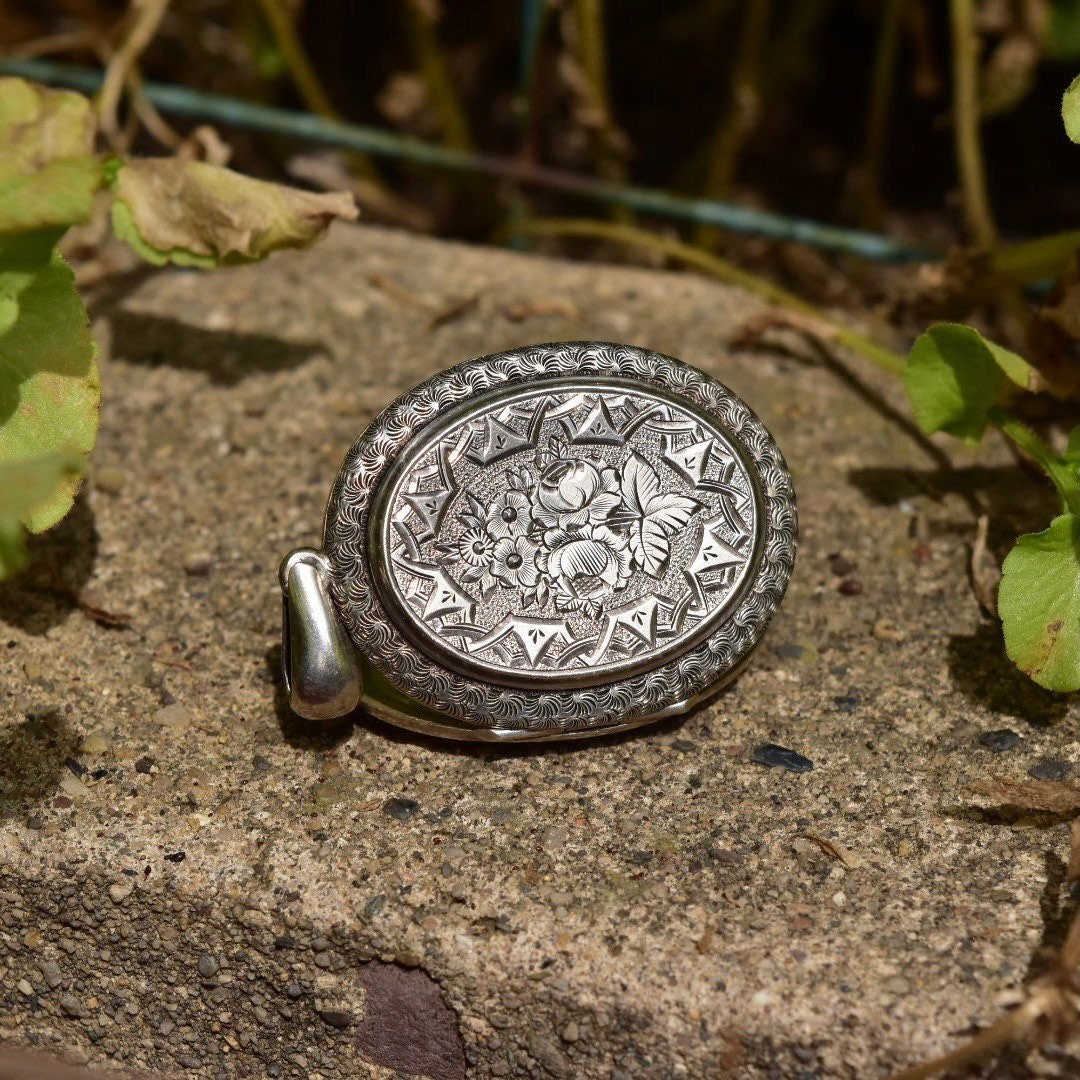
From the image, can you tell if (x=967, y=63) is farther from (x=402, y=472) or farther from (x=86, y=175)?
(x=86, y=175)

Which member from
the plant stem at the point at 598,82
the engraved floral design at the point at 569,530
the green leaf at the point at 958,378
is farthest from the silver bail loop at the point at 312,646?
the plant stem at the point at 598,82

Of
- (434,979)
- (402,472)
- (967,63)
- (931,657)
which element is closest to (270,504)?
(402,472)

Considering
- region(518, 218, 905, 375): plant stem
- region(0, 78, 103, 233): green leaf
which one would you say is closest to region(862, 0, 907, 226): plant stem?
region(518, 218, 905, 375): plant stem

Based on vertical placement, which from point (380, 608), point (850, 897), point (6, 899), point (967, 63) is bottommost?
point (6, 899)

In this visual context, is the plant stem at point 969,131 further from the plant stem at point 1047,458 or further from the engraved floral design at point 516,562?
the engraved floral design at point 516,562

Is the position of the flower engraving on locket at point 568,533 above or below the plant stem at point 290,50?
below

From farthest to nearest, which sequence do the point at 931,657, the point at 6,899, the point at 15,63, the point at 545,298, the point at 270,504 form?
the point at 15,63, the point at 545,298, the point at 270,504, the point at 931,657, the point at 6,899
